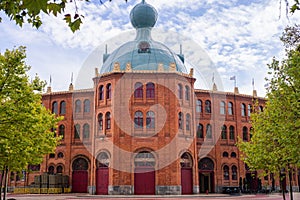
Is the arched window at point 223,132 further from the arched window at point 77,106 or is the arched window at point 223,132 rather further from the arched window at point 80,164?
the arched window at point 77,106

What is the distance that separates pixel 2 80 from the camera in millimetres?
18922

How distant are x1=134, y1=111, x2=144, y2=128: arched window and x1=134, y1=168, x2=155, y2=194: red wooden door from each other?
15.2ft

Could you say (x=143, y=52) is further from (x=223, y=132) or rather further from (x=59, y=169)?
(x=59, y=169)

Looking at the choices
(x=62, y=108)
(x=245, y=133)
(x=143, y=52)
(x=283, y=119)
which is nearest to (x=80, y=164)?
(x=62, y=108)

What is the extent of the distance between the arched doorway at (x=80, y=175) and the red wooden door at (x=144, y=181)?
9131 millimetres

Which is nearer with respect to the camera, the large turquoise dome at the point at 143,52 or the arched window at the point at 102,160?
the arched window at the point at 102,160

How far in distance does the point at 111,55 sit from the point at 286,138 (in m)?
32.3

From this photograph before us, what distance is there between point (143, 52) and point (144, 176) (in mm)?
14193

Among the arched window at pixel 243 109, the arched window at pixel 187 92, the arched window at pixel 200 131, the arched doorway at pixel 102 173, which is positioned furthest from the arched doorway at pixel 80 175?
the arched window at pixel 243 109

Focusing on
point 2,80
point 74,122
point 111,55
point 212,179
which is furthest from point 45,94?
point 2,80

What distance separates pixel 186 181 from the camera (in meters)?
41.3

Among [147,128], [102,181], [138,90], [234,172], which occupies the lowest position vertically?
[102,181]

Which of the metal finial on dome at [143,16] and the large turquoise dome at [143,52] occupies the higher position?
the metal finial on dome at [143,16]

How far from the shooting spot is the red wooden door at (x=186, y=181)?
1613 inches
